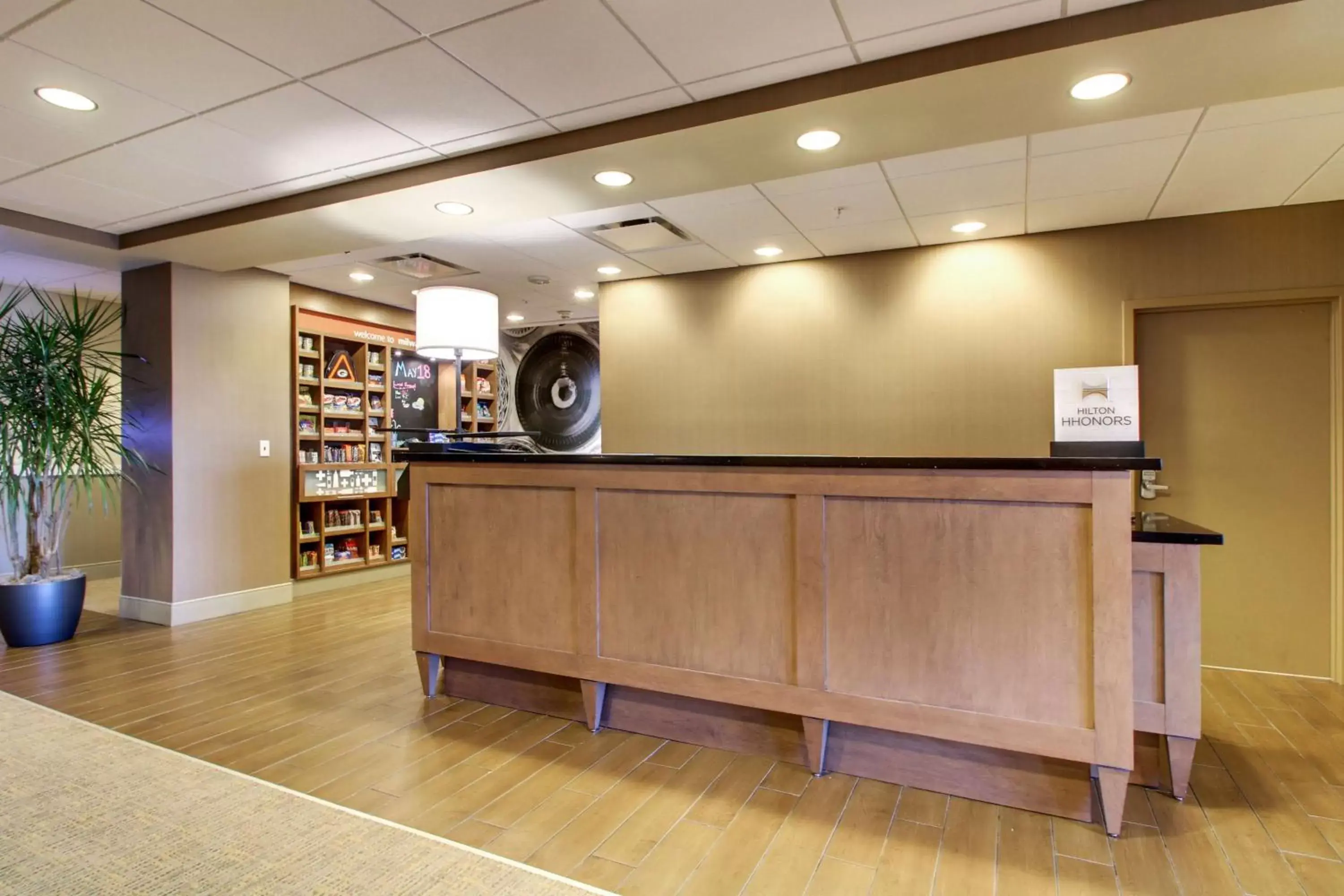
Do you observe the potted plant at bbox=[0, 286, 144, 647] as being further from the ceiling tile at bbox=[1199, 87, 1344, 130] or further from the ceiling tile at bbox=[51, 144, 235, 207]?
the ceiling tile at bbox=[1199, 87, 1344, 130]

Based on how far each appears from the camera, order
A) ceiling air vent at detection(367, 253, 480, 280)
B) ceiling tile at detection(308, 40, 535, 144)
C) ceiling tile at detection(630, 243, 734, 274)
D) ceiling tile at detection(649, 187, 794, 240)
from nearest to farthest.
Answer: ceiling tile at detection(308, 40, 535, 144), ceiling tile at detection(649, 187, 794, 240), ceiling tile at detection(630, 243, 734, 274), ceiling air vent at detection(367, 253, 480, 280)

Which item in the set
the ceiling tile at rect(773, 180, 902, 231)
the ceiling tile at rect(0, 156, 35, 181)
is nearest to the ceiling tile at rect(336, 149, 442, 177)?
the ceiling tile at rect(0, 156, 35, 181)

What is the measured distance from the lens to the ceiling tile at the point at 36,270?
4.70m

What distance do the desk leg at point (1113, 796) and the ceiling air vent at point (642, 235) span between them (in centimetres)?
343

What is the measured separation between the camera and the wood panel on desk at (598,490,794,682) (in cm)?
240

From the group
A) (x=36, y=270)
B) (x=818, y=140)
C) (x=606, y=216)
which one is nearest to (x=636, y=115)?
(x=818, y=140)

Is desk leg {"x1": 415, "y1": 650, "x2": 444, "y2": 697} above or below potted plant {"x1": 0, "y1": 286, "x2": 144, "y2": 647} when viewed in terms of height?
below

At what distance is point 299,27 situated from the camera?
7.36 ft

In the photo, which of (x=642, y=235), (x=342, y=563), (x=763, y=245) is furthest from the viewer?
(x=342, y=563)

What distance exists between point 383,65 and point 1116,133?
2.95m

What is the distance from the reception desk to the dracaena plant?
115 inches

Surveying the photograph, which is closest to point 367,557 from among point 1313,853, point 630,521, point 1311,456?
point 630,521

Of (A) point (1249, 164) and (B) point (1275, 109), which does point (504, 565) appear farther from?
(A) point (1249, 164)

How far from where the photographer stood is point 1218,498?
3.94 m
